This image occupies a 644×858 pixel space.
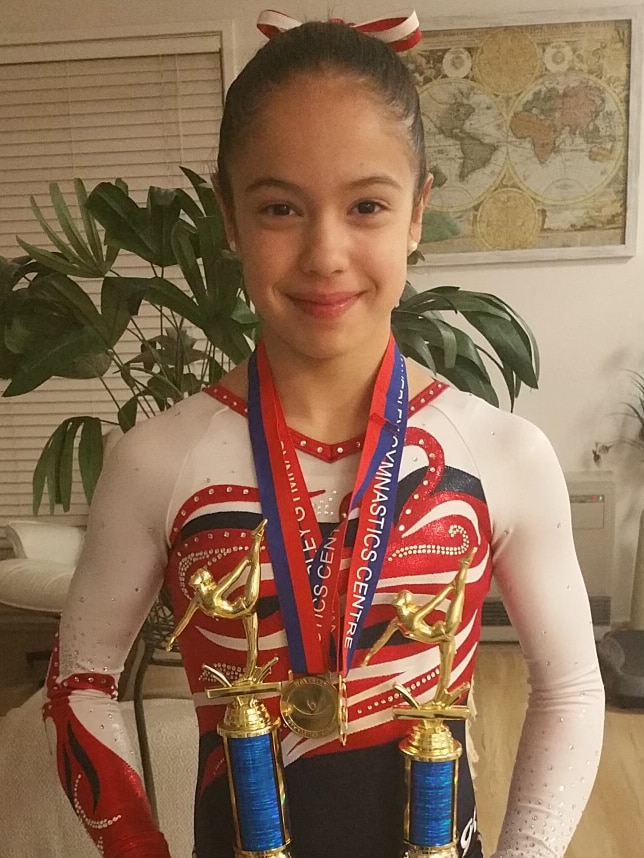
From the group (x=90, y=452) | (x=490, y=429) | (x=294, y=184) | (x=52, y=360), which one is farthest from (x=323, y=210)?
(x=90, y=452)

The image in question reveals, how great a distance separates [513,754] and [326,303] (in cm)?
213

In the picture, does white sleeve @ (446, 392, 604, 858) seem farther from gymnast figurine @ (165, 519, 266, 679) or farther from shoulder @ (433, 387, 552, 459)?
gymnast figurine @ (165, 519, 266, 679)

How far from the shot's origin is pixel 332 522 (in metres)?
0.80

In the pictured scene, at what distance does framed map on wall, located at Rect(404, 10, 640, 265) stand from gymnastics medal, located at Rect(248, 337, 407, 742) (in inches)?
95.0

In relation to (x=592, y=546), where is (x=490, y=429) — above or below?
above

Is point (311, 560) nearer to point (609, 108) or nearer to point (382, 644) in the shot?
point (382, 644)

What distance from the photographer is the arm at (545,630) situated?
0.82 meters

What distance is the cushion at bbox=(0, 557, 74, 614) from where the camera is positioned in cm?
266

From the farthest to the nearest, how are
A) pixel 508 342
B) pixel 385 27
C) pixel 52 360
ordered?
pixel 508 342
pixel 52 360
pixel 385 27

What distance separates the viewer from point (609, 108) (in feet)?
10.2

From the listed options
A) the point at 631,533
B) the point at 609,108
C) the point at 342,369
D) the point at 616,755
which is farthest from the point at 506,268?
the point at 342,369

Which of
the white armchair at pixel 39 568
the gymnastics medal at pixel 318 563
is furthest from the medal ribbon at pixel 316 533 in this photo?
the white armchair at pixel 39 568

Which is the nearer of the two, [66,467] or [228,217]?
[228,217]

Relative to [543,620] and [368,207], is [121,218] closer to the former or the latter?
[368,207]
